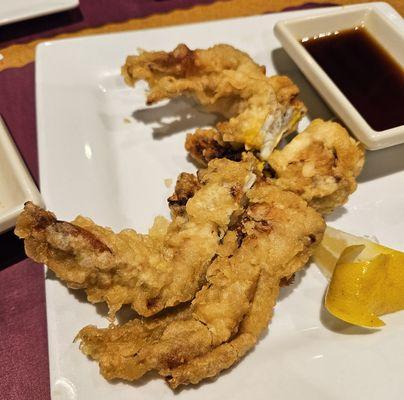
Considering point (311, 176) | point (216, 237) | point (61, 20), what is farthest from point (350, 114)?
point (61, 20)

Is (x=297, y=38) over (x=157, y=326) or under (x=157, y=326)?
over

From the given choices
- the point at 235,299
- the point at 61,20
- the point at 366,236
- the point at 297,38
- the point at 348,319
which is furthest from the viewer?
the point at 61,20

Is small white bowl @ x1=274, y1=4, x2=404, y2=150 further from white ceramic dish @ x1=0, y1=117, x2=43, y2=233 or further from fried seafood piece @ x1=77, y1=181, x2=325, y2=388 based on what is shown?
white ceramic dish @ x1=0, y1=117, x2=43, y2=233

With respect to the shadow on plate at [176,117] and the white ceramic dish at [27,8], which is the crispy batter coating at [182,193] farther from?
the white ceramic dish at [27,8]

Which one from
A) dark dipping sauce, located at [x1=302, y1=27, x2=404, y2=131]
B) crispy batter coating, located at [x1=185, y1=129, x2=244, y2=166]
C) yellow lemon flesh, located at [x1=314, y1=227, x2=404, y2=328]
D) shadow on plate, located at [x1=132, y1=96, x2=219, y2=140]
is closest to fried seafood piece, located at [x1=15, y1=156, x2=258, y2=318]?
crispy batter coating, located at [x1=185, y1=129, x2=244, y2=166]

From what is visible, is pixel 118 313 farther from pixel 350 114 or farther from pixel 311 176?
pixel 350 114

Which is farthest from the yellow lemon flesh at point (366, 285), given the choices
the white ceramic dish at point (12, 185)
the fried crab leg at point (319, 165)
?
the white ceramic dish at point (12, 185)

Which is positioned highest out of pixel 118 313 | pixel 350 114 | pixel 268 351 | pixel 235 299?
pixel 350 114
